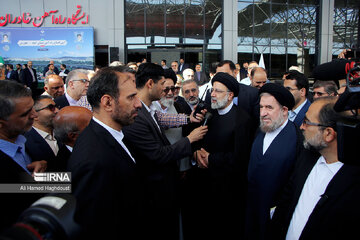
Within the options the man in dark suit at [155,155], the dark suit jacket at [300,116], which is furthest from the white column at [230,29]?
the man in dark suit at [155,155]

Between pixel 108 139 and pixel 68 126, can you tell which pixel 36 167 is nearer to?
pixel 68 126

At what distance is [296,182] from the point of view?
6.78 ft

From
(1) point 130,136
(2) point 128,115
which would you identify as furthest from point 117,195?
(1) point 130,136

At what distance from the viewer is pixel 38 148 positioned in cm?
240

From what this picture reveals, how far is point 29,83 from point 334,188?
542 inches

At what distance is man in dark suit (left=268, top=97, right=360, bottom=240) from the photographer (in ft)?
5.48

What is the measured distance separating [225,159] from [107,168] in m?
1.70

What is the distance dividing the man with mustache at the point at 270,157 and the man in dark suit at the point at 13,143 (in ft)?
5.91

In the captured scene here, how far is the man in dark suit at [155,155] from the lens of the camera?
96.4 inches

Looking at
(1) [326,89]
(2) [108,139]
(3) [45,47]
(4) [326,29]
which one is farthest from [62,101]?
(4) [326,29]

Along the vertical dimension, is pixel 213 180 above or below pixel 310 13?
below

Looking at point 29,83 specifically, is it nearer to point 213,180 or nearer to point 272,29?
point 213,180

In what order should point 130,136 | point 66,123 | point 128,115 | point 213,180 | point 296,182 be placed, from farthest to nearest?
point 213,180, point 130,136, point 66,123, point 296,182, point 128,115

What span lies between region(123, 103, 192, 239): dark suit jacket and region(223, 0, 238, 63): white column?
49.8 feet
